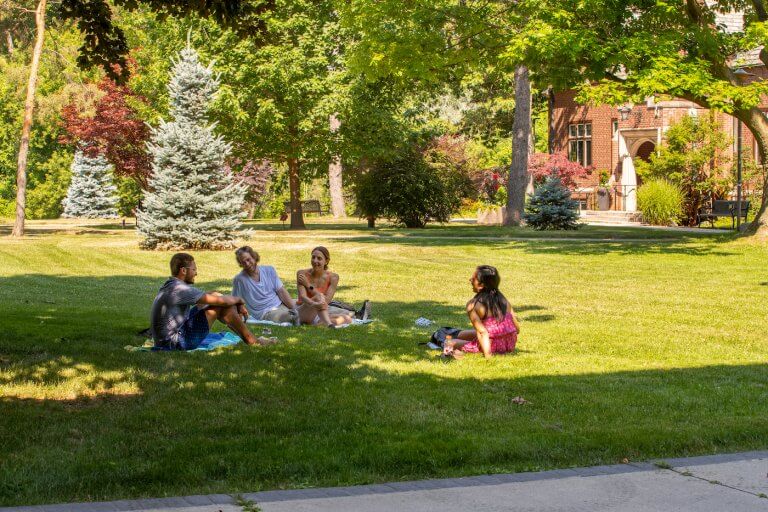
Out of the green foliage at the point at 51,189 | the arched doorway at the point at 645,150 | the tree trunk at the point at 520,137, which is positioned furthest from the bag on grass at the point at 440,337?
the green foliage at the point at 51,189

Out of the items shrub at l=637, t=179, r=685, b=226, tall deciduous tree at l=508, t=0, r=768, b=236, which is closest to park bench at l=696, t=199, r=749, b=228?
shrub at l=637, t=179, r=685, b=226

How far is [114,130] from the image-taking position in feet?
133

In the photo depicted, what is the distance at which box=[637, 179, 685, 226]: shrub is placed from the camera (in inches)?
1623

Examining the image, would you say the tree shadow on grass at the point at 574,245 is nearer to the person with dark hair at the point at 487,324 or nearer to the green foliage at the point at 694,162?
the green foliage at the point at 694,162

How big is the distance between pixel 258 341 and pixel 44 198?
53909mm

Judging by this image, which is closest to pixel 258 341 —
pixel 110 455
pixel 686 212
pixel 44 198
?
pixel 110 455

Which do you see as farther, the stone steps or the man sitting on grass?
the stone steps

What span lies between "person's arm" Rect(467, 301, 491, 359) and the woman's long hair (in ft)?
0.22

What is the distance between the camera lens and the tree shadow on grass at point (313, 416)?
266 inches

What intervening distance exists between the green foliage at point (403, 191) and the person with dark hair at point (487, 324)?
29.7 m

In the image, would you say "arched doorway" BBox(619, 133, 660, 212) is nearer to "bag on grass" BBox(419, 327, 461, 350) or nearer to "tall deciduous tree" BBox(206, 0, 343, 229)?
"tall deciduous tree" BBox(206, 0, 343, 229)

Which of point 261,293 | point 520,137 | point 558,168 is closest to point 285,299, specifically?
point 261,293

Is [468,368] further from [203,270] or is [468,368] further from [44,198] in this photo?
[44,198]

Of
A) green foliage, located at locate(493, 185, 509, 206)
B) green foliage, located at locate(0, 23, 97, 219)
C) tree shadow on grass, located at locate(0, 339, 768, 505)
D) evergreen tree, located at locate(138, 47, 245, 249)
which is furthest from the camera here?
green foliage, located at locate(0, 23, 97, 219)
